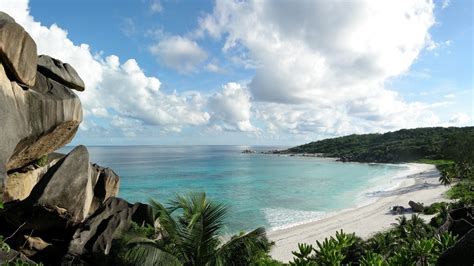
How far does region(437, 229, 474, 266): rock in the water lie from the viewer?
18.8 feet

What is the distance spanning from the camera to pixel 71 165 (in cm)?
1688

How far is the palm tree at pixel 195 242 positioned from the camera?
10578 millimetres

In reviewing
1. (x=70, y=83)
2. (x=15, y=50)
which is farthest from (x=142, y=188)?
(x=15, y=50)

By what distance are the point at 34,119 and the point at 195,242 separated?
339 inches

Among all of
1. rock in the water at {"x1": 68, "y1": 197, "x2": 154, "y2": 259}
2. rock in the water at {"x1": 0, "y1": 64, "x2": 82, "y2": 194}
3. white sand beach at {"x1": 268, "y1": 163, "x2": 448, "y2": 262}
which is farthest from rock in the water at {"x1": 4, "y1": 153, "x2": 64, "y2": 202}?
white sand beach at {"x1": 268, "y1": 163, "x2": 448, "y2": 262}

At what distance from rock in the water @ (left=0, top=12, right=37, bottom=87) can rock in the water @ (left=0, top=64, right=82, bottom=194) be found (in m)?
0.34

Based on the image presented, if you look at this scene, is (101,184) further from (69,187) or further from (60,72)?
(60,72)

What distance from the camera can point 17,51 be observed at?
12.9m

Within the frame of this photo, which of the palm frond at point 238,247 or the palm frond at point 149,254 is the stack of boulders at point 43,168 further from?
the palm frond at point 238,247

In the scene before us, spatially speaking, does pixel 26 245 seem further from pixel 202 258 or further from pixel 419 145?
pixel 419 145

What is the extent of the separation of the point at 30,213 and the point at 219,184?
5923 centimetres

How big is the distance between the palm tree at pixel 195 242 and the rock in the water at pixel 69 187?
6610 millimetres

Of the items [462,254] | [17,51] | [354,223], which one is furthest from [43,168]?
[354,223]

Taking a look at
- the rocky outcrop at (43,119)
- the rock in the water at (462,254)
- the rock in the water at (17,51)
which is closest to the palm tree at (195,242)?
the rock in the water at (462,254)
